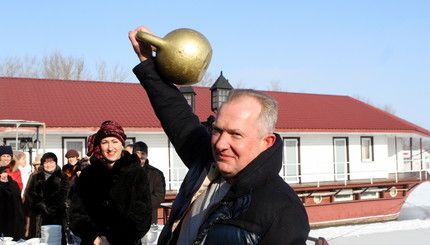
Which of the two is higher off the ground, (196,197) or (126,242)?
(196,197)

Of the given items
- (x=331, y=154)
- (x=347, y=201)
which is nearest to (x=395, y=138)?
(x=331, y=154)

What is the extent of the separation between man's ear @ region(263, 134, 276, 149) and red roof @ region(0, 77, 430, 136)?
17746 mm

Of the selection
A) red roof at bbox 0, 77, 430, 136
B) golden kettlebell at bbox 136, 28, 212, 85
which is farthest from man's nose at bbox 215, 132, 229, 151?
red roof at bbox 0, 77, 430, 136

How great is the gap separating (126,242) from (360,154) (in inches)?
941

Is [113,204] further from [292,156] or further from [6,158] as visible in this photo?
[292,156]

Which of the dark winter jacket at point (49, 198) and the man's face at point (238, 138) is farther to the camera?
the dark winter jacket at point (49, 198)

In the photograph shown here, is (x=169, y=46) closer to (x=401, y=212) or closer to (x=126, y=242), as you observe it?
(x=126, y=242)

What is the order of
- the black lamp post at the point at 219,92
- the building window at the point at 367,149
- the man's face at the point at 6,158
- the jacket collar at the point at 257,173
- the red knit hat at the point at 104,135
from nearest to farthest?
the jacket collar at the point at 257,173, the red knit hat at the point at 104,135, the man's face at the point at 6,158, the black lamp post at the point at 219,92, the building window at the point at 367,149

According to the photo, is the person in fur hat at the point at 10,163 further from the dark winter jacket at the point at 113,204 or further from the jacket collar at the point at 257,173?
the jacket collar at the point at 257,173

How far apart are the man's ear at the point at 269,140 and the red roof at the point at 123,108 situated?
17.7 meters

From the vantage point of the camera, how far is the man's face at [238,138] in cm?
199

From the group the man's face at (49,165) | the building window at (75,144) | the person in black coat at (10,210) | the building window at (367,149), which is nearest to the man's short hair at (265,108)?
the man's face at (49,165)

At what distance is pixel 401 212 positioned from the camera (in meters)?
26.9

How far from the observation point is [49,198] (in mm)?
7117
